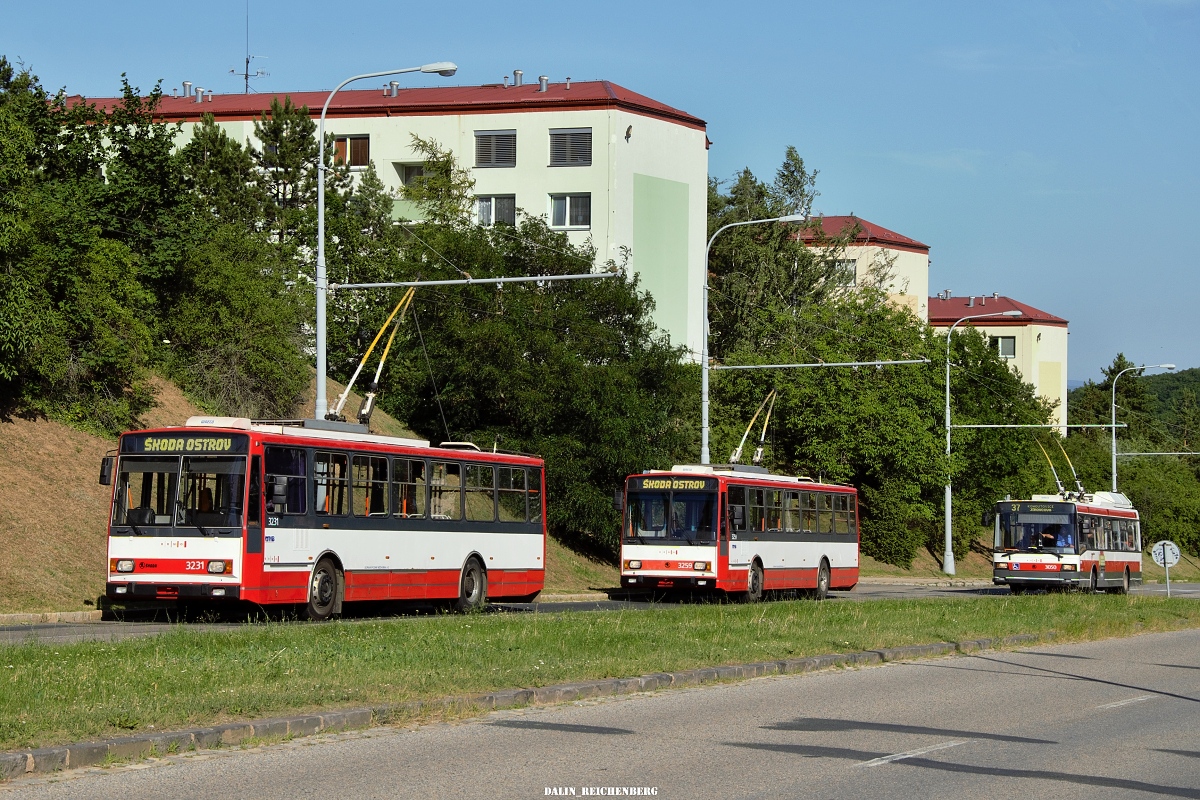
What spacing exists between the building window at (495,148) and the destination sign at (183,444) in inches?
1660

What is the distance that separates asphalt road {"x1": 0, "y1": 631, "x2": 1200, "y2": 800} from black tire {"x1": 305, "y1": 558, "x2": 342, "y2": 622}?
8547 millimetres

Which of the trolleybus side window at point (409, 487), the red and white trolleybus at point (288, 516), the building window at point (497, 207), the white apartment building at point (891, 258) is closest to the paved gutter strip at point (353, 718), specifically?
the red and white trolleybus at point (288, 516)

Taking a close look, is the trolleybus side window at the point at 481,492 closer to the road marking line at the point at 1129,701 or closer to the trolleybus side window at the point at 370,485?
the trolleybus side window at the point at 370,485

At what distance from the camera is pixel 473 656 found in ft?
48.8

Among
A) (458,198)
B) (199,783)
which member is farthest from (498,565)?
(458,198)

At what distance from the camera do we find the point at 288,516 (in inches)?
835

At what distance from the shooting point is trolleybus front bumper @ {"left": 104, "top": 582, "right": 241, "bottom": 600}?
2012cm

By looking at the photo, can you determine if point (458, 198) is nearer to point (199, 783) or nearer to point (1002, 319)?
point (199, 783)

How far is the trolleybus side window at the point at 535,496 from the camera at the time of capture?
28.2m

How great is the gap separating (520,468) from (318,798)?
1955 cm

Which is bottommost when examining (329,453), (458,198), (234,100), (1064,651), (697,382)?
(1064,651)

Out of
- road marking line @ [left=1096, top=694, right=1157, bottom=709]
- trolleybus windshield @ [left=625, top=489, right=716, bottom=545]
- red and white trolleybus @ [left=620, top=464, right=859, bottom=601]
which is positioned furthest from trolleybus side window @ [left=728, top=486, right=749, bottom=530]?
road marking line @ [left=1096, top=694, right=1157, bottom=709]

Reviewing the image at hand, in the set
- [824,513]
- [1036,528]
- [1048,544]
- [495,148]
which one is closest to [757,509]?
[824,513]

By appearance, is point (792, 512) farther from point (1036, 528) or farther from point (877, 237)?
point (877, 237)
